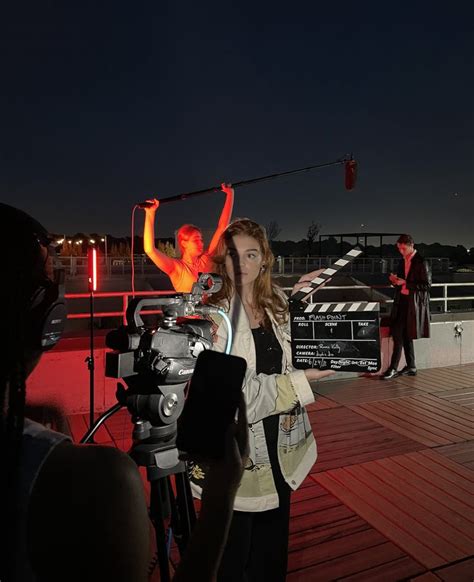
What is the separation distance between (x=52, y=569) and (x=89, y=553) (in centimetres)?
6

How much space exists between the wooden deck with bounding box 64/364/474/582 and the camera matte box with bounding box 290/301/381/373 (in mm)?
1414

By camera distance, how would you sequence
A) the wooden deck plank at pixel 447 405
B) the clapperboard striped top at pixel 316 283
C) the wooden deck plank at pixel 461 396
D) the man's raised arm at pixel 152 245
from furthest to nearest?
the wooden deck plank at pixel 461 396, the wooden deck plank at pixel 447 405, the man's raised arm at pixel 152 245, the clapperboard striped top at pixel 316 283

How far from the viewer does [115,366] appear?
129 cm

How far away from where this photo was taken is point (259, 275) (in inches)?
83.5

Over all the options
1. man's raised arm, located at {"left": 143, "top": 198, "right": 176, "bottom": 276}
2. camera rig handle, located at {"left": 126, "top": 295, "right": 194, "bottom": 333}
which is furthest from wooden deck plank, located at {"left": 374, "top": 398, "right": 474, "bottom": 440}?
camera rig handle, located at {"left": 126, "top": 295, "right": 194, "bottom": 333}

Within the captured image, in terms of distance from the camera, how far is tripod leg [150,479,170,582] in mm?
1349

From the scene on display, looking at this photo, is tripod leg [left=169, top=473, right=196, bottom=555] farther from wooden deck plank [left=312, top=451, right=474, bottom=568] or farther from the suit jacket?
the suit jacket

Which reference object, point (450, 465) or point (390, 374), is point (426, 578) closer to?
point (450, 465)

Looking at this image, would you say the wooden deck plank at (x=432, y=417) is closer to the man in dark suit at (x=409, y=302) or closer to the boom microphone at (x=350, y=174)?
the man in dark suit at (x=409, y=302)

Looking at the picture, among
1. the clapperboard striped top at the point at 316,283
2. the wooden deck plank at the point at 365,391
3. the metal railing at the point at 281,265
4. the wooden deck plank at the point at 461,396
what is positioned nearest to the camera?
the clapperboard striped top at the point at 316,283

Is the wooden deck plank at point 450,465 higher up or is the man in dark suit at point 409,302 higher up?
the man in dark suit at point 409,302

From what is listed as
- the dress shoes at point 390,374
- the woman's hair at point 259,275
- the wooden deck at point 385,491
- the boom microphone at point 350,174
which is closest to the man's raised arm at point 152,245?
the wooden deck at point 385,491

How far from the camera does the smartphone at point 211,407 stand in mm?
841

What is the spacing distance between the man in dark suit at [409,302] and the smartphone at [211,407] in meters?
5.76
